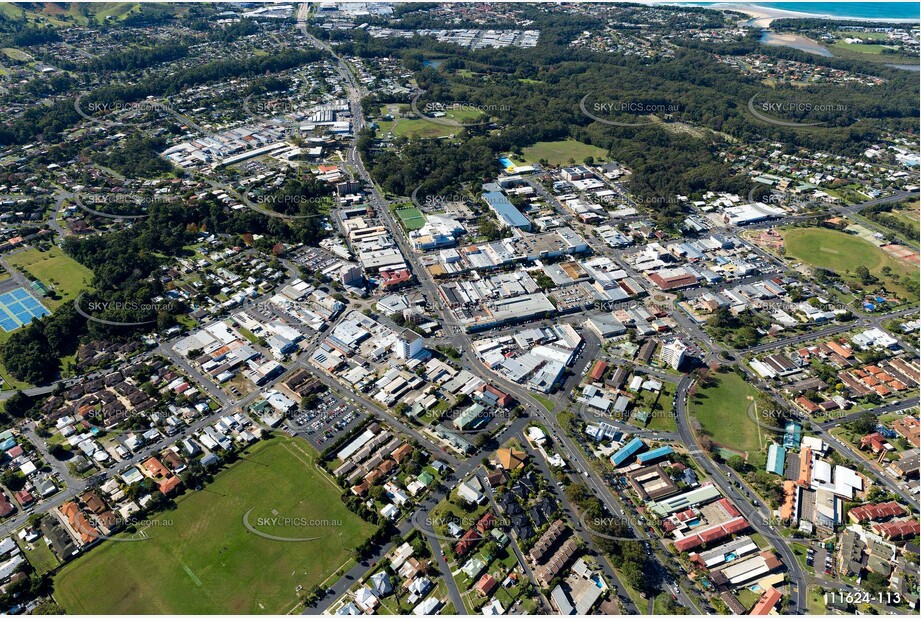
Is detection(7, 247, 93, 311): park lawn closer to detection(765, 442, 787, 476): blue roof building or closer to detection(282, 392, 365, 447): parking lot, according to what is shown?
detection(282, 392, 365, 447): parking lot

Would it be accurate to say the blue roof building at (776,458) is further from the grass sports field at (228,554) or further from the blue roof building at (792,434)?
the grass sports field at (228,554)

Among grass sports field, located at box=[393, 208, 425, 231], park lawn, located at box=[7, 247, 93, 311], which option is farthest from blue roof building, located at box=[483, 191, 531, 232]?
park lawn, located at box=[7, 247, 93, 311]

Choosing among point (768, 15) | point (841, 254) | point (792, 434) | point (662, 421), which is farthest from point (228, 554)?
point (768, 15)

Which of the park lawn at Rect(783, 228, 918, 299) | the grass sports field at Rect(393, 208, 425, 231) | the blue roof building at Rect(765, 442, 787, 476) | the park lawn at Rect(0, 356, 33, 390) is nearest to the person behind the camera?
the blue roof building at Rect(765, 442, 787, 476)

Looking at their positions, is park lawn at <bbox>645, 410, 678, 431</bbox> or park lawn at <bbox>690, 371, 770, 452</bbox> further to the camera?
park lawn at <bbox>645, 410, 678, 431</bbox>

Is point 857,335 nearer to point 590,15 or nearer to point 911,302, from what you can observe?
point 911,302

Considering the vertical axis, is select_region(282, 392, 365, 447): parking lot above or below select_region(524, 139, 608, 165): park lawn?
below

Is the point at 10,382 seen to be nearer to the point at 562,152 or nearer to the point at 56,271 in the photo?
the point at 56,271
